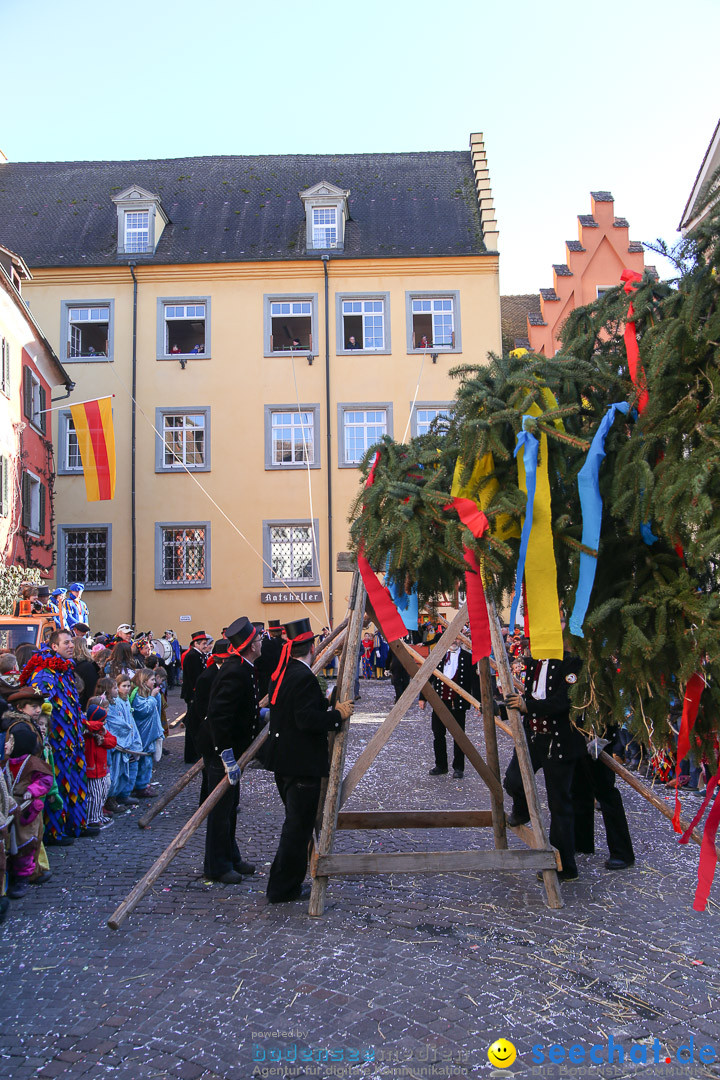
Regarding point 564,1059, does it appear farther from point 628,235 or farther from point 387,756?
point 628,235

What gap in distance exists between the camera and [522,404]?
4.55 metres

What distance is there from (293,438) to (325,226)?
730 centimetres

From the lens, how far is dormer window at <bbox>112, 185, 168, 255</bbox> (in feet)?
96.2

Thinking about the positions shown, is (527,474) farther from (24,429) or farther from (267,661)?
(24,429)

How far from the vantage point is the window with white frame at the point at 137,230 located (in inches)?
1159

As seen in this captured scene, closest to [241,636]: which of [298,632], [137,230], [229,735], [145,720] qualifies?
[298,632]

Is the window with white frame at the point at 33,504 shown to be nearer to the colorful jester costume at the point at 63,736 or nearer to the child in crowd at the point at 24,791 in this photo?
the colorful jester costume at the point at 63,736

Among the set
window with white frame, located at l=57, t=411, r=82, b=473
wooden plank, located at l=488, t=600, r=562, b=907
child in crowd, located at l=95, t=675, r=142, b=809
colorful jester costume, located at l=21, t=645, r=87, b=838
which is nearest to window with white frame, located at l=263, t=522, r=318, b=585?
window with white frame, located at l=57, t=411, r=82, b=473

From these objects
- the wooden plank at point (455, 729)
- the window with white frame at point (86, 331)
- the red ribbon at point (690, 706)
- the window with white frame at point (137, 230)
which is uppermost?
the window with white frame at point (137, 230)

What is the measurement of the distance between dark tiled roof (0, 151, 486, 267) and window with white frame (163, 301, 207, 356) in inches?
60.7

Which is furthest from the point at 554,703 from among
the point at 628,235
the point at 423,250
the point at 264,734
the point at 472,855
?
the point at 628,235

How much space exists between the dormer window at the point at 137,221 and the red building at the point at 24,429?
17.9 ft

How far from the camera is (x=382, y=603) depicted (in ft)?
20.1

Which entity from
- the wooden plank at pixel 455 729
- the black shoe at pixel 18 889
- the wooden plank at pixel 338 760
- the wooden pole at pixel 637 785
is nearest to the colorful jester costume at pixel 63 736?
the black shoe at pixel 18 889
